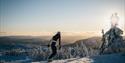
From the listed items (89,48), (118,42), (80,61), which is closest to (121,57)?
(80,61)

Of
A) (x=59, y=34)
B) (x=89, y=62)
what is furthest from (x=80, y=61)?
(x=59, y=34)

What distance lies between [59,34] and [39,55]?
964 cm

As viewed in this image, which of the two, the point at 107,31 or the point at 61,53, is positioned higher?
the point at 107,31

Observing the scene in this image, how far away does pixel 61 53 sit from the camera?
77.2 feet

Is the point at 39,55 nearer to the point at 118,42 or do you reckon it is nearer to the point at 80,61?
the point at 118,42

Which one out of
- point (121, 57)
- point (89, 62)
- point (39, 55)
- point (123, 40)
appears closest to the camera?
point (89, 62)

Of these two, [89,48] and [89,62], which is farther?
[89,48]

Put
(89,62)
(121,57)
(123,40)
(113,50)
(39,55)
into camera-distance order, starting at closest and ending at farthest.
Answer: (89,62) < (121,57) < (113,50) < (123,40) < (39,55)

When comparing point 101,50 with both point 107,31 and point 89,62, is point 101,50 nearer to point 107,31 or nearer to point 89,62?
point 107,31

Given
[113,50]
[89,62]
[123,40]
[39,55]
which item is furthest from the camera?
[39,55]

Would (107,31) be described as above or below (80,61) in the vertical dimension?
above

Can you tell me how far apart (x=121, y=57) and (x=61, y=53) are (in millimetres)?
7194

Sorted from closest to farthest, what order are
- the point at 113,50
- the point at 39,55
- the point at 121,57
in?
the point at 121,57 < the point at 113,50 < the point at 39,55

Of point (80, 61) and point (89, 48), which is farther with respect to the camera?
point (89, 48)
